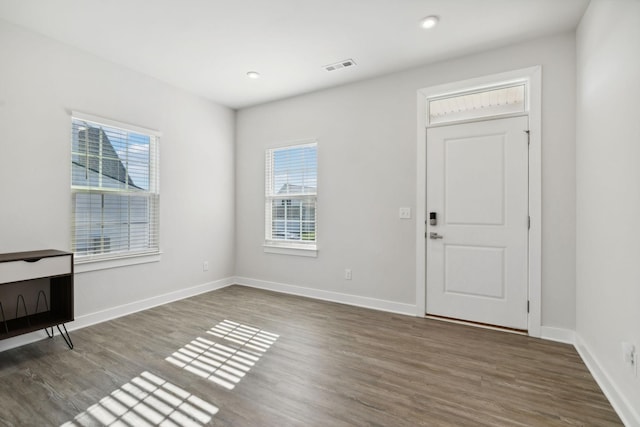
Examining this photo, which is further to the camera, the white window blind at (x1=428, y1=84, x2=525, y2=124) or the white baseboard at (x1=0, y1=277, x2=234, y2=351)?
the white window blind at (x1=428, y1=84, x2=525, y2=124)

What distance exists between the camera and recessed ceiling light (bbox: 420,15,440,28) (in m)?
2.51

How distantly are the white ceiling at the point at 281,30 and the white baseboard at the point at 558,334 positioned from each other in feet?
8.69

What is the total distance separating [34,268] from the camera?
2373 millimetres

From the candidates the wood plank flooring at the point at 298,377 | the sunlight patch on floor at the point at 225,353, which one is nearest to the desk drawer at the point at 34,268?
the wood plank flooring at the point at 298,377

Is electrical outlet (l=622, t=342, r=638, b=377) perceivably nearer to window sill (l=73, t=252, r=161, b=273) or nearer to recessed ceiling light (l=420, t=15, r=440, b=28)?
recessed ceiling light (l=420, t=15, r=440, b=28)

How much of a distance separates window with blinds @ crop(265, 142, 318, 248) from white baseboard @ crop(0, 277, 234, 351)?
1144mm

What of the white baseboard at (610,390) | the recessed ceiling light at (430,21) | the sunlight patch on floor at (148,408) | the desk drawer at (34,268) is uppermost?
the recessed ceiling light at (430,21)

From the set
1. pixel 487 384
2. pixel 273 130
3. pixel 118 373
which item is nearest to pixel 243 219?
pixel 273 130

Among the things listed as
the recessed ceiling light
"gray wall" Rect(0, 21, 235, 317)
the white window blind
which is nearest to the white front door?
the white window blind

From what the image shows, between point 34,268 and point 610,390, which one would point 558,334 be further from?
point 34,268

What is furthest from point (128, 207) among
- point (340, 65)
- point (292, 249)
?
point (340, 65)

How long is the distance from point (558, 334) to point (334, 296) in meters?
2.28

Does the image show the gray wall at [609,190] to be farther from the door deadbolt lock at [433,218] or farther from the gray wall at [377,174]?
the door deadbolt lock at [433,218]

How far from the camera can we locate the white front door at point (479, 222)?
290cm
